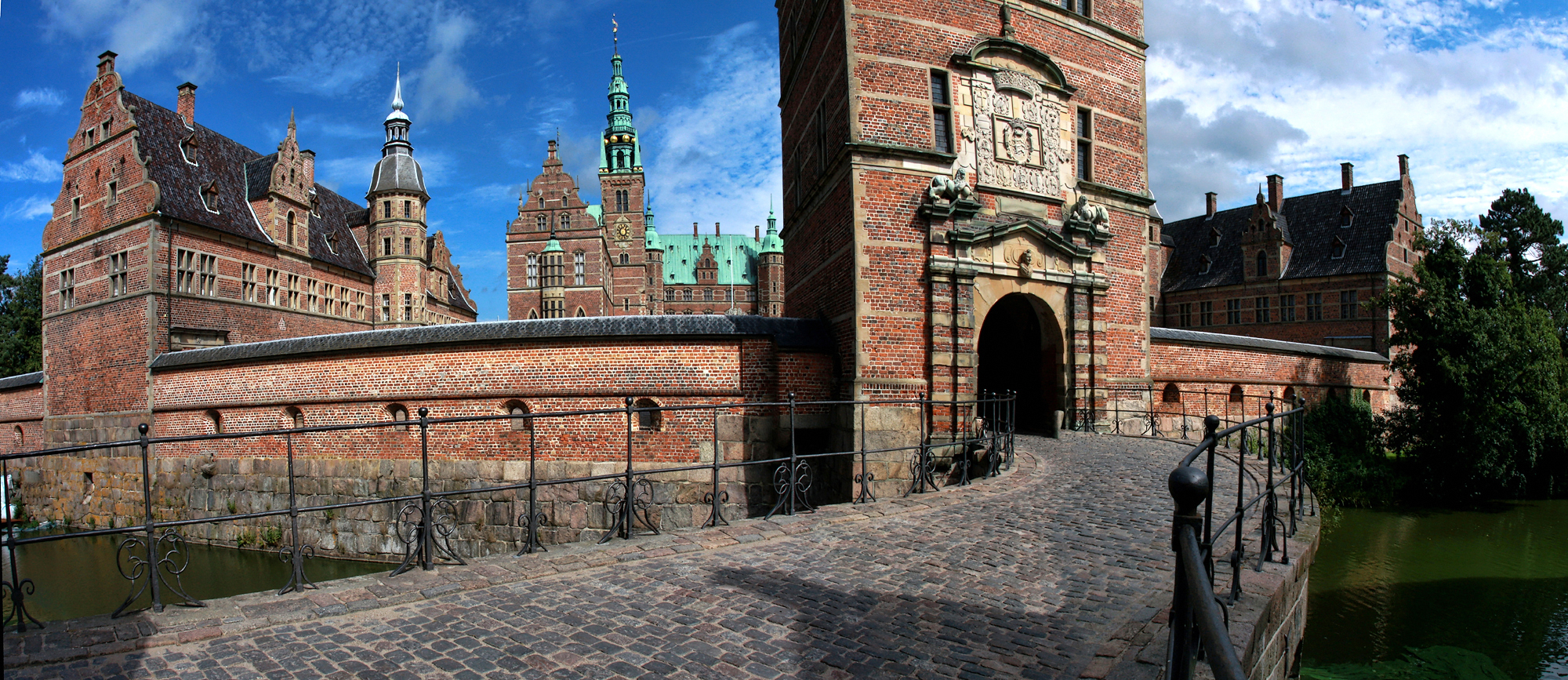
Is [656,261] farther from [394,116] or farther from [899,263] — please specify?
[899,263]

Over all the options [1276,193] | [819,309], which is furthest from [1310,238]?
[819,309]

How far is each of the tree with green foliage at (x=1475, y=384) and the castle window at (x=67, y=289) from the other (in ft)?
121

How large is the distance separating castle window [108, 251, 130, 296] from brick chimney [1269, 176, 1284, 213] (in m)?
45.0

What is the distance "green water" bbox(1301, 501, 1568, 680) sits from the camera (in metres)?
8.97

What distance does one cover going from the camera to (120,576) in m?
13.6

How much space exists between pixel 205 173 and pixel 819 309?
21628mm

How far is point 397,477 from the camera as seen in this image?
13258 millimetres

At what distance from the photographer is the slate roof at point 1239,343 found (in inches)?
622

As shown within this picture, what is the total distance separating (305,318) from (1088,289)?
25.7 meters

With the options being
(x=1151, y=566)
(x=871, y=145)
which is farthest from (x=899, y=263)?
(x=1151, y=566)

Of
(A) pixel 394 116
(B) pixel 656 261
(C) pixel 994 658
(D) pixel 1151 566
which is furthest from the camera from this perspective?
(B) pixel 656 261

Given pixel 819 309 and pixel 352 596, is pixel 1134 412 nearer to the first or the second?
pixel 819 309

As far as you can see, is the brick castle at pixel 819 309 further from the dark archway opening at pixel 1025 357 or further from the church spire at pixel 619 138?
the church spire at pixel 619 138

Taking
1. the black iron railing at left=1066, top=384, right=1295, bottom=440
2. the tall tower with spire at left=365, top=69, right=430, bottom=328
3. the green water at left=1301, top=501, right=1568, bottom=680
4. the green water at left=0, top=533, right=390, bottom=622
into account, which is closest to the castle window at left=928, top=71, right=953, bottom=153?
the black iron railing at left=1066, top=384, right=1295, bottom=440
